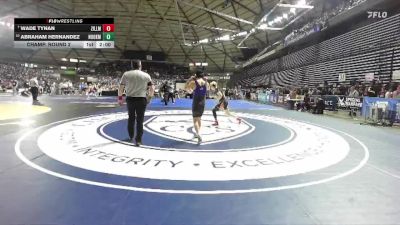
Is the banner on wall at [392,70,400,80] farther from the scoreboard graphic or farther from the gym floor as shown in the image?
the scoreboard graphic

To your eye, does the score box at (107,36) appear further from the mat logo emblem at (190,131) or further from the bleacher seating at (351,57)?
the bleacher seating at (351,57)

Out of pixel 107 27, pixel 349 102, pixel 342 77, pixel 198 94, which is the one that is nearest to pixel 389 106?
pixel 349 102

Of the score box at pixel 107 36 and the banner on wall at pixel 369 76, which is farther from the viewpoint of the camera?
the banner on wall at pixel 369 76

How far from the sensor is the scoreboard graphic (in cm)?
1430

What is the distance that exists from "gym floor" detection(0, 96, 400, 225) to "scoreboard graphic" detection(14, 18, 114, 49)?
8937 millimetres

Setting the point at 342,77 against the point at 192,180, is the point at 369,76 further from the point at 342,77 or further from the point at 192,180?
the point at 192,180

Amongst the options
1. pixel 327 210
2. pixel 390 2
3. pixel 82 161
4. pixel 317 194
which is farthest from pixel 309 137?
pixel 390 2

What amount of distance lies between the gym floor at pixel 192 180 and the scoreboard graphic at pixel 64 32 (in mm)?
8937

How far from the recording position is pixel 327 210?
287cm

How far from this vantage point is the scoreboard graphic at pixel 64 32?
14.3 meters

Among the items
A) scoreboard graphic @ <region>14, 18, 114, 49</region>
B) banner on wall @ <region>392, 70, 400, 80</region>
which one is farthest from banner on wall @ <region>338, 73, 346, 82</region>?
scoreboard graphic @ <region>14, 18, 114, 49</region>

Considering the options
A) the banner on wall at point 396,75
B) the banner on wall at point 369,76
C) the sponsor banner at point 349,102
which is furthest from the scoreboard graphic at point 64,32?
the banner on wall at point 396,75

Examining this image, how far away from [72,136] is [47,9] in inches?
1142

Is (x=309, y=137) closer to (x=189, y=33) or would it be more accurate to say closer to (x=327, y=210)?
(x=327, y=210)
